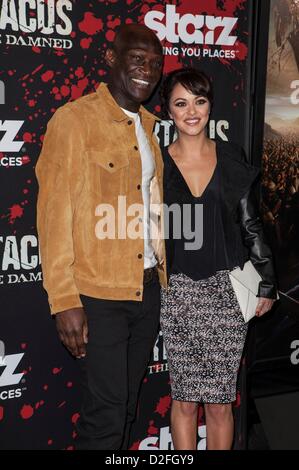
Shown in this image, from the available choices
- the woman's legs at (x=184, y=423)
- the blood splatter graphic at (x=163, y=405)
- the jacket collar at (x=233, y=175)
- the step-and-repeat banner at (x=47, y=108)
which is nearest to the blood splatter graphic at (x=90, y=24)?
the step-and-repeat banner at (x=47, y=108)

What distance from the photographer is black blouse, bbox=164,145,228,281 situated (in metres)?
2.12

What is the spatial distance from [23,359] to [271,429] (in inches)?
50.9

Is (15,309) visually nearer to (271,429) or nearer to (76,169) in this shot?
(76,169)

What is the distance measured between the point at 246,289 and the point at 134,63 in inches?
37.2

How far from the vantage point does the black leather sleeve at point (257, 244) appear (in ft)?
7.16

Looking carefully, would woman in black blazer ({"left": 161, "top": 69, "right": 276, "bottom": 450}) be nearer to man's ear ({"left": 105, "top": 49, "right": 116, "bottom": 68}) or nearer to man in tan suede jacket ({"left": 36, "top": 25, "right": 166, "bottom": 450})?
man in tan suede jacket ({"left": 36, "top": 25, "right": 166, "bottom": 450})

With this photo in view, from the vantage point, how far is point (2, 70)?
2.07m

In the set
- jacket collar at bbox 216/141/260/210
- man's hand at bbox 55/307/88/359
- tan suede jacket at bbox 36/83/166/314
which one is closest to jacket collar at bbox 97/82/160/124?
tan suede jacket at bbox 36/83/166/314

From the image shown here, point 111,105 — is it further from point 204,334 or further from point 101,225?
point 204,334

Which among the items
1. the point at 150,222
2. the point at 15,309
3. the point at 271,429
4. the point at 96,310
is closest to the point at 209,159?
the point at 150,222

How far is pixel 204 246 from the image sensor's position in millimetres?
2146

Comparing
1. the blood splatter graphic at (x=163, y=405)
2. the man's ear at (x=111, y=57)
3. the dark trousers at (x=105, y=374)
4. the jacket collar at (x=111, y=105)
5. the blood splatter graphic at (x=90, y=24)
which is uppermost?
the blood splatter graphic at (x=90, y=24)

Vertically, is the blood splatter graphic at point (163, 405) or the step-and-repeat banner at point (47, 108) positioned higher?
the step-and-repeat banner at point (47, 108)

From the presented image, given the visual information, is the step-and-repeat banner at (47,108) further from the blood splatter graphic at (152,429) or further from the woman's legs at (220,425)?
the woman's legs at (220,425)
